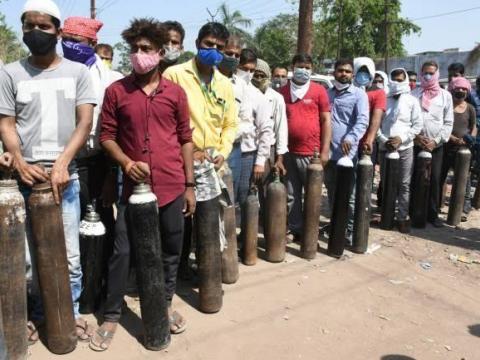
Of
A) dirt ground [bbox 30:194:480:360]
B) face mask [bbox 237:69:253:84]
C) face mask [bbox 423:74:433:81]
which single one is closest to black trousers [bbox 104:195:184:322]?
dirt ground [bbox 30:194:480:360]

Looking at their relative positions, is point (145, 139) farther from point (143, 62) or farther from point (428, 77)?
point (428, 77)

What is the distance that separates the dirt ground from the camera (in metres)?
3.17

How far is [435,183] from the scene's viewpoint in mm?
6305

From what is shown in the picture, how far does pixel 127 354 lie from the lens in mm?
3016

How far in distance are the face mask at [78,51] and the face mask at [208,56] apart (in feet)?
2.57

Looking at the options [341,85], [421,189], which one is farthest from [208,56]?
[421,189]

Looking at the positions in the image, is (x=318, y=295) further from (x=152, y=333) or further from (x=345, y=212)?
(x=152, y=333)

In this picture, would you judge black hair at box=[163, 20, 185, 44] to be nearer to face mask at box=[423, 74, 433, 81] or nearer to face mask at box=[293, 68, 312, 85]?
face mask at box=[293, 68, 312, 85]

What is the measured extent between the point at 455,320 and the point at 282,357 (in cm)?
153

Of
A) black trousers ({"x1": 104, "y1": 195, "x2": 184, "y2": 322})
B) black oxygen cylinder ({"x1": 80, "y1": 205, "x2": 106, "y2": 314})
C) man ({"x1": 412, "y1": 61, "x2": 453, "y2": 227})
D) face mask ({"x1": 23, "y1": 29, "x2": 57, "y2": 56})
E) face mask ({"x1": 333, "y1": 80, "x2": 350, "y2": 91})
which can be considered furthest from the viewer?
man ({"x1": 412, "y1": 61, "x2": 453, "y2": 227})

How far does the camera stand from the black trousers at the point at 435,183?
6.20 metres

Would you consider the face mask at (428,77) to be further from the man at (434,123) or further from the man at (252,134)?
the man at (252,134)

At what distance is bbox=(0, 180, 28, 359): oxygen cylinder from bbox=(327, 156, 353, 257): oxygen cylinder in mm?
Result: 3059

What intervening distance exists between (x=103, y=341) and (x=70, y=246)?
0.65 m
